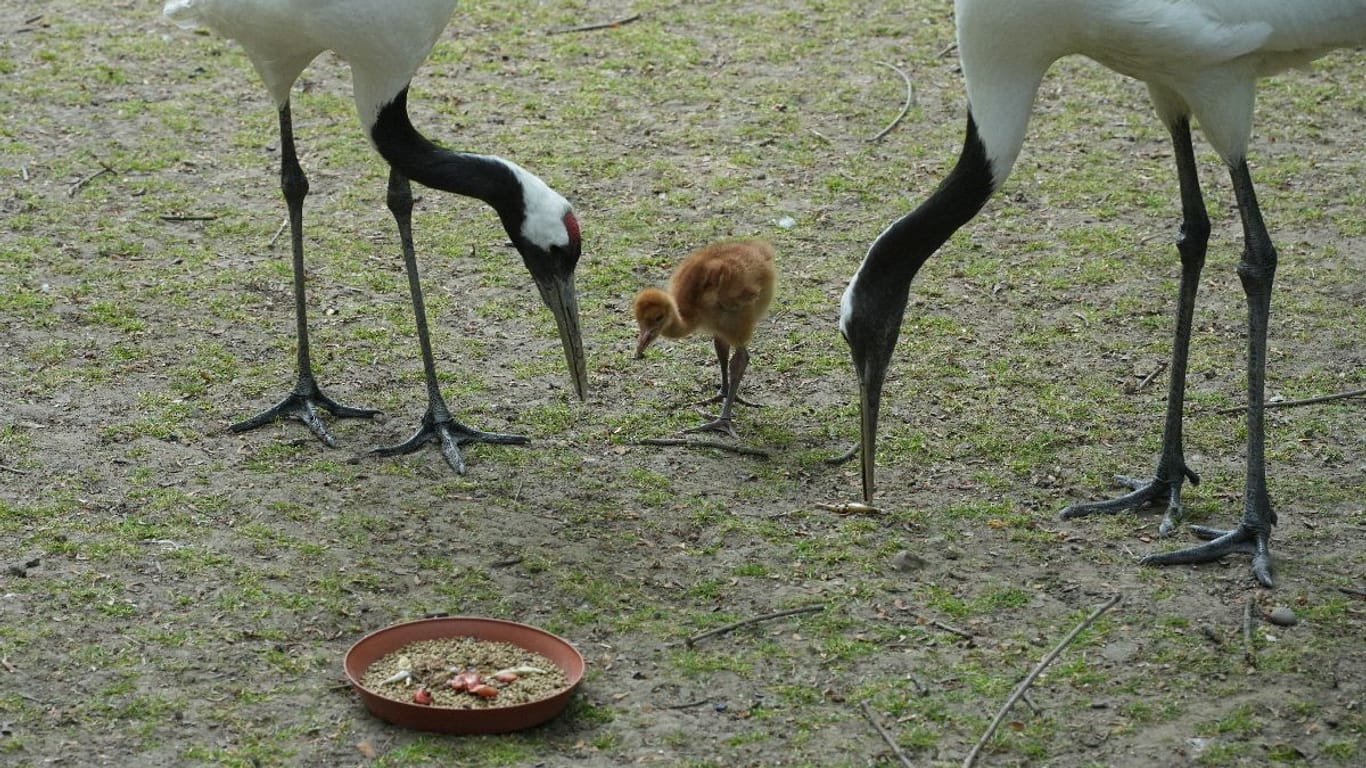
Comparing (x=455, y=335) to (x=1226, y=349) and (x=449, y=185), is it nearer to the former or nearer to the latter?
(x=449, y=185)

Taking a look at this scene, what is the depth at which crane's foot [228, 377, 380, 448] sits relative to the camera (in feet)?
22.8

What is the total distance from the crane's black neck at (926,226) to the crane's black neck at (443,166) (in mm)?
1531

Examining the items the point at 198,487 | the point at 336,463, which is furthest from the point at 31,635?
the point at 336,463

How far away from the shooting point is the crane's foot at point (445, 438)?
6898 millimetres

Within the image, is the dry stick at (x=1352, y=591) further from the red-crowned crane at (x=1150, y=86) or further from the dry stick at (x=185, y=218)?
the dry stick at (x=185, y=218)

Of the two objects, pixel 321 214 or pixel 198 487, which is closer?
pixel 198 487

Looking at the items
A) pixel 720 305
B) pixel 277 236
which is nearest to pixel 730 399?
pixel 720 305

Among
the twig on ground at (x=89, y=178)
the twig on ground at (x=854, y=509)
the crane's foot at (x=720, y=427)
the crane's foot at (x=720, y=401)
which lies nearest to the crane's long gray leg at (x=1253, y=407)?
the twig on ground at (x=854, y=509)

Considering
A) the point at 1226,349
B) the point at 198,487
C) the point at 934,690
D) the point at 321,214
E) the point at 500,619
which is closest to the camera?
the point at 934,690

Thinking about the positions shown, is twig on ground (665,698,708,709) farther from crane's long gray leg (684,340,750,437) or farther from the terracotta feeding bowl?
crane's long gray leg (684,340,750,437)

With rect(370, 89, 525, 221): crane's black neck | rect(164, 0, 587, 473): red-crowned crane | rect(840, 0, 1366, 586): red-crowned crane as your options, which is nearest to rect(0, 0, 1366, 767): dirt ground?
rect(164, 0, 587, 473): red-crowned crane

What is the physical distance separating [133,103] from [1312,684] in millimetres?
7802

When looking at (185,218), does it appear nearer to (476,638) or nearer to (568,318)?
(568,318)

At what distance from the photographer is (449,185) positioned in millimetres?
6828
